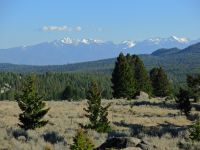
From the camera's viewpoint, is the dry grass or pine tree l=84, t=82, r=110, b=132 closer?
the dry grass

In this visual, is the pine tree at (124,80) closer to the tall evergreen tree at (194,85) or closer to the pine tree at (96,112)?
the tall evergreen tree at (194,85)

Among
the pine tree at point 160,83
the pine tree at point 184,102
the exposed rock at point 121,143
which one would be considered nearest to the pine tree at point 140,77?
the pine tree at point 160,83

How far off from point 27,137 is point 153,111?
29841 millimetres

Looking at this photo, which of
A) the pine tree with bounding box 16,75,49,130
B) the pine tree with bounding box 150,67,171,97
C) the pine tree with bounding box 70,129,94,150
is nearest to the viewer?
the pine tree with bounding box 70,129,94,150

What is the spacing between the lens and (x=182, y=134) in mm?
21750

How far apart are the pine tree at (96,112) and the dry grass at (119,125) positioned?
3.93ft

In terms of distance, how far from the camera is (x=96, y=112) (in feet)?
102

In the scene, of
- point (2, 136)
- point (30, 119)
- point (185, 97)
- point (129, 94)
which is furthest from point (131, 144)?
point (129, 94)

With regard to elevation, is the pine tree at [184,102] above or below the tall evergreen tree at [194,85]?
below

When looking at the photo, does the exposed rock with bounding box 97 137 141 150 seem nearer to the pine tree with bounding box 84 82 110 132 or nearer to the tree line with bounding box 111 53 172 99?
the pine tree with bounding box 84 82 110 132

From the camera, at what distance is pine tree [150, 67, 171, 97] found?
289 feet

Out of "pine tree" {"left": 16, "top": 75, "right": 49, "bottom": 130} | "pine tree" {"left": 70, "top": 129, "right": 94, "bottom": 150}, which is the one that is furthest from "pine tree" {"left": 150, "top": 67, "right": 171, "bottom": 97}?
"pine tree" {"left": 70, "top": 129, "right": 94, "bottom": 150}

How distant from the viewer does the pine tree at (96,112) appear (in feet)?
96.5

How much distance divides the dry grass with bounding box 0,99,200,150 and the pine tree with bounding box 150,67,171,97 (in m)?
31.3
